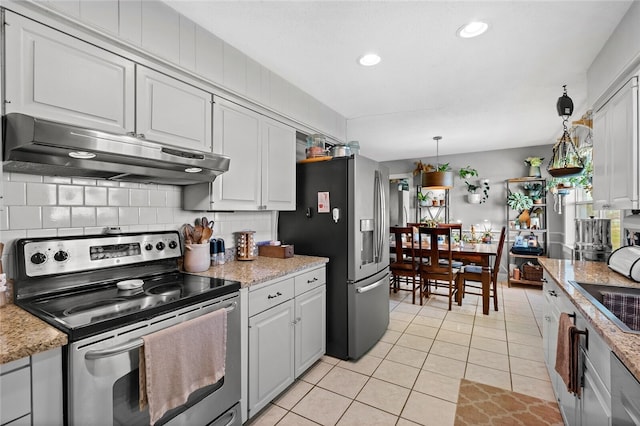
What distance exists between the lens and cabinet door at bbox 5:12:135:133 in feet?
4.09

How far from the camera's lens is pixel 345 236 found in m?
2.62

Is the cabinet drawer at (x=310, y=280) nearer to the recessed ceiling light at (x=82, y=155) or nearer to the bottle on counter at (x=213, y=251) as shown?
the bottle on counter at (x=213, y=251)

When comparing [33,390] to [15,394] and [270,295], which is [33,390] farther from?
[270,295]

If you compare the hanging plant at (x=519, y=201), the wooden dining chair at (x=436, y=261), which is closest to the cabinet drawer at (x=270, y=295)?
the wooden dining chair at (x=436, y=261)

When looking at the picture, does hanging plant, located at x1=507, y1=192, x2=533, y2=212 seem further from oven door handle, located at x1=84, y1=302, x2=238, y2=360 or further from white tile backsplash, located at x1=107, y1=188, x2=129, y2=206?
oven door handle, located at x1=84, y1=302, x2=238, y2=360

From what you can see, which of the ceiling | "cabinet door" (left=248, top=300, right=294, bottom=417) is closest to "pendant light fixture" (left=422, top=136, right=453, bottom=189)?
the ceiling

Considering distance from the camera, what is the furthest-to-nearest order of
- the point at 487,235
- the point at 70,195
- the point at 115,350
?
the point at 487,235 → the point at 70,195 → the point at 115,350

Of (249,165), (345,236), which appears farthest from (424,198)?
(249,165)

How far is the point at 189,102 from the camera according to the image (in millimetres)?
1931

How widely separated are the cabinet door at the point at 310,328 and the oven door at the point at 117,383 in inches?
32.3

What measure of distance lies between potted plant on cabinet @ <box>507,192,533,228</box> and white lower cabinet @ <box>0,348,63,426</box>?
6.34 metres

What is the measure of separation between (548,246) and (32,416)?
6.58m

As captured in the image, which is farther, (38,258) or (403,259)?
(403,259)

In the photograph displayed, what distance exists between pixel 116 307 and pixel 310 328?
1452mm
